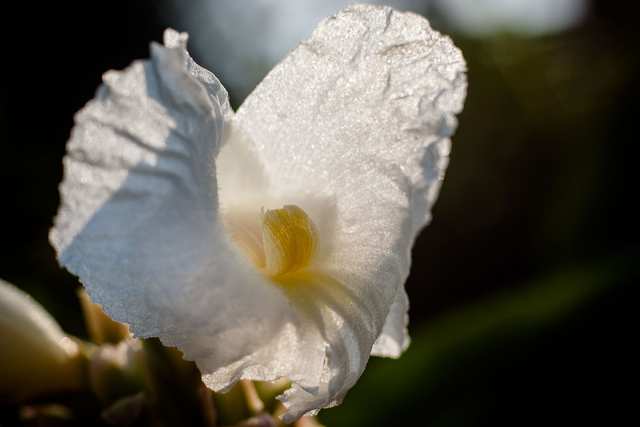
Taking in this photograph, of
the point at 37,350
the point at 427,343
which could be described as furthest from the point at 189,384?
the point at 427,343

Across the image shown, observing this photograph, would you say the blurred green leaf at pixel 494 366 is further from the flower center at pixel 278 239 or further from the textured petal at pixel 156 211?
the textured petal at pixel 156 211

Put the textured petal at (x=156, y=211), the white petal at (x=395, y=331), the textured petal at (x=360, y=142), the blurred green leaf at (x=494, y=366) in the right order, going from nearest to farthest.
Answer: the textured petal at (x=156, y=211)
the textured petal at (x=360, y=142)
the white petal at (x=395, y=331)
the blurred green leaf at (x=494, y=366)

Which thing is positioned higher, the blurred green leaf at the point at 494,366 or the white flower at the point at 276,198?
the white flower at the point at 276,198

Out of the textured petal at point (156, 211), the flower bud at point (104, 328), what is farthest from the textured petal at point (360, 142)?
the flower bud at point (104, 328)

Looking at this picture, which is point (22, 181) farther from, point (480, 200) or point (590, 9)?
point (590, 9)

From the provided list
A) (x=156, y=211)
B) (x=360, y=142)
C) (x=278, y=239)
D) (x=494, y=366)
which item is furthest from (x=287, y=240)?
(x=494, y=366)
